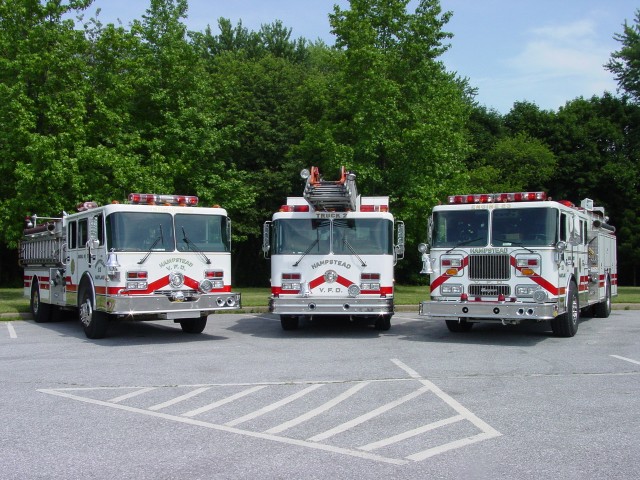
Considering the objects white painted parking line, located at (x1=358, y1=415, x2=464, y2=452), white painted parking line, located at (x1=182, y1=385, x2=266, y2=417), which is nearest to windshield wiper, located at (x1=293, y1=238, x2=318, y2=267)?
white painted parking line, located at (x1=182, y1=385, x2=266, y2=417)

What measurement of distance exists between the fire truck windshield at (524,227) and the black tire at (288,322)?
4614mm

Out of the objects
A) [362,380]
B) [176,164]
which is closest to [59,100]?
[176,164]

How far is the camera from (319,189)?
14133 millimetres

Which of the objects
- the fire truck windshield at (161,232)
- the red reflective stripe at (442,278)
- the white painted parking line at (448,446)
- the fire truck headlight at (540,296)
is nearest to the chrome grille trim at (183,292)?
the fire truck windshield at (161,232)

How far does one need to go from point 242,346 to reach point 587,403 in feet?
21.7

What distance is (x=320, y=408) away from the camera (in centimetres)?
769

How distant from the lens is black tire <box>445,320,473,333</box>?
15273 millimetres

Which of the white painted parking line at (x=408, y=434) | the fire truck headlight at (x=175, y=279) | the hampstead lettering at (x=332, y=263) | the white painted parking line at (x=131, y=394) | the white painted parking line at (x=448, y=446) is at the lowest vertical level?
the white painted parking line at (x=448, y=446)

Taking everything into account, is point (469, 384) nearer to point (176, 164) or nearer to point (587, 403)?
point (587, 403)

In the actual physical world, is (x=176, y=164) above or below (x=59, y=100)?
below

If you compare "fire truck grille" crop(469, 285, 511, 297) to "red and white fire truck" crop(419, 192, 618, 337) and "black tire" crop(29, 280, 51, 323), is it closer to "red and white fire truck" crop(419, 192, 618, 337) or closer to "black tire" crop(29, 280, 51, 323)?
"red and white fire truck" crop(419, 192, 618, 337)

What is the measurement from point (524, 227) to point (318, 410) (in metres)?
7.25

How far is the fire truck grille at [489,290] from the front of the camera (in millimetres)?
13273

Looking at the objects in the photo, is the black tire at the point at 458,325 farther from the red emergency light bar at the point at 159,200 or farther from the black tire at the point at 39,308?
the black tire at the point at 39,308
